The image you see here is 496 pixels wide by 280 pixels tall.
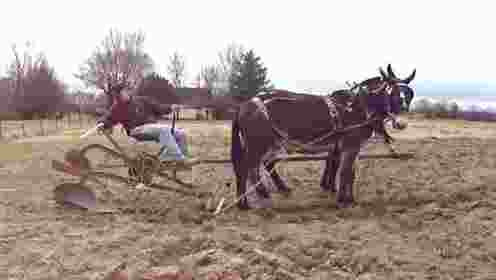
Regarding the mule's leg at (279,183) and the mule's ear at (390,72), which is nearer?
the mule's ear at (390,72)

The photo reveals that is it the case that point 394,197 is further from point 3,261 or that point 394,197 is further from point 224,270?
point 3,261

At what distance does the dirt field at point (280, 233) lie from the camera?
11.7ft

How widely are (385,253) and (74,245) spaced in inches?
127

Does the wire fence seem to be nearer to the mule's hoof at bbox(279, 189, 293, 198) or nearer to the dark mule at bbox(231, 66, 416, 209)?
the mule's hoof at bbox(279, 189, 293, 198)

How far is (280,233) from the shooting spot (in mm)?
4465

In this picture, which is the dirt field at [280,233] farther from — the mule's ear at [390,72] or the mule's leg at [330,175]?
the mule's ear at [390,72]

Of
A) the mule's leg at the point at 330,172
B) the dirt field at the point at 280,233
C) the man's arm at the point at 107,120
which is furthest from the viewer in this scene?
the mule's leg at the point at 330,172

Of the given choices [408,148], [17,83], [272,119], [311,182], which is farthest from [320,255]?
[17,83]

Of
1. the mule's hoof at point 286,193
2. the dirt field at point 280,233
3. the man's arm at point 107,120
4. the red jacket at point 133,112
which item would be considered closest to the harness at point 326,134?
the dirt field at point 280,233

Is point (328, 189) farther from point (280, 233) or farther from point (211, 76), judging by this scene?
point (211, 76)

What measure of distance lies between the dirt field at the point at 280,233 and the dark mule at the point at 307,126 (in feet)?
2.14

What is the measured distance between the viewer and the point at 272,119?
216 inches

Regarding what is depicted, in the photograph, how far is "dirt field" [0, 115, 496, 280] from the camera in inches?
140

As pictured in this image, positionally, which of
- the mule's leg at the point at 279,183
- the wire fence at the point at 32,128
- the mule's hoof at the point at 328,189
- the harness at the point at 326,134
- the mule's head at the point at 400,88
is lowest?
the mule's hoof at the point at 328,189
